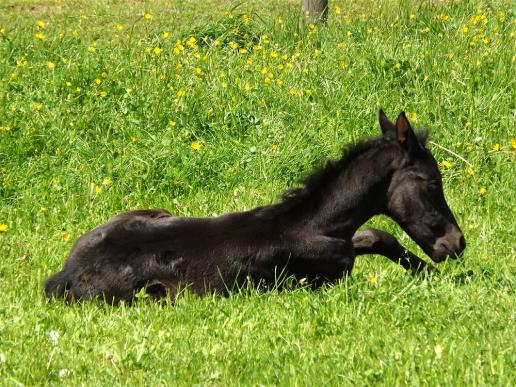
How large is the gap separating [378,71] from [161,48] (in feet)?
7.87

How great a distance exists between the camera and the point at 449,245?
241 inches

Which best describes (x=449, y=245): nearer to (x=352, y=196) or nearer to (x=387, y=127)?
(x=352, y=196)

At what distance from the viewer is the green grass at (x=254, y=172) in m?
4.46

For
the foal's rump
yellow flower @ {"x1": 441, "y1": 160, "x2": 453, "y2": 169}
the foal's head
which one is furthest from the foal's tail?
yellow flower @ {"x1": 441, "y1": 160, "x2": 453, "y2": 169}

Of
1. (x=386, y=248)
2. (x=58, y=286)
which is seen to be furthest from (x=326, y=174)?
(x=58, y=286)

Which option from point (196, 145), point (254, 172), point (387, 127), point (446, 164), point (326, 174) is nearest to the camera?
point (326, 174)

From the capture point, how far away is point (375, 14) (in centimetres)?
1102

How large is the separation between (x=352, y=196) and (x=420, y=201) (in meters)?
0.43

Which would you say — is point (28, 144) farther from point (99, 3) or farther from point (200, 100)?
point (99, 3)

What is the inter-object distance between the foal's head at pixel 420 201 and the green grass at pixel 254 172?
0.17 meters

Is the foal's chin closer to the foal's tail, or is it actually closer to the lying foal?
the lying foal

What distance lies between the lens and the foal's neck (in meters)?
6.11

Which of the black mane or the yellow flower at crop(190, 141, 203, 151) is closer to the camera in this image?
the black mane

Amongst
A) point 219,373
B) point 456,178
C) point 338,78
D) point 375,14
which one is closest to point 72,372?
point 219,373
